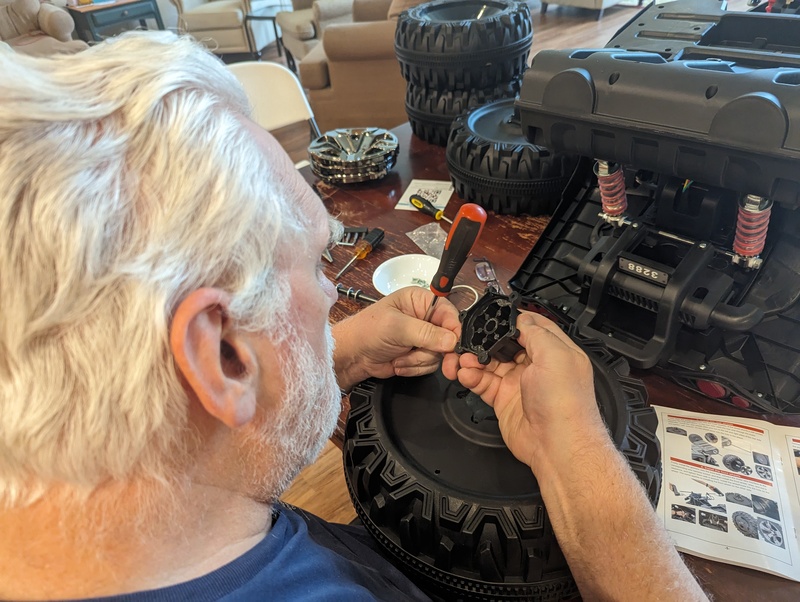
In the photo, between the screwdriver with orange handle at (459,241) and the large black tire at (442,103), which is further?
the large black tire at (442,103)

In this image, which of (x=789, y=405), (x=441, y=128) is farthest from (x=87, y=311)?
(x=441, y=128)

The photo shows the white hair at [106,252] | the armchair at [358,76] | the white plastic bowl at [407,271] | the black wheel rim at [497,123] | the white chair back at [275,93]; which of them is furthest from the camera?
the armchair at [358,76]

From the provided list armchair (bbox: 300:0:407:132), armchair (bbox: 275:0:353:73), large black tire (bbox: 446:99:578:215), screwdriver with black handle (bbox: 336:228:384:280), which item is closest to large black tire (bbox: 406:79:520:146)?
large black tire (bbox: 446:99:578:215)

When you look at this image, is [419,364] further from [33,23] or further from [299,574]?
[33,23]

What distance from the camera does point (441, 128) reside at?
153 cm

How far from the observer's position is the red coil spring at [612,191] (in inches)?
34.2

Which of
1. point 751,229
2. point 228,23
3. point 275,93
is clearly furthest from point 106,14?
point 751,229

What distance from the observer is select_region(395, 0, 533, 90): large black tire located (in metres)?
1.34

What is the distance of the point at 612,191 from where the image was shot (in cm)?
88

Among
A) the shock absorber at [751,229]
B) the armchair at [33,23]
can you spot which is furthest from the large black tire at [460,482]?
the armchair at [33,23]

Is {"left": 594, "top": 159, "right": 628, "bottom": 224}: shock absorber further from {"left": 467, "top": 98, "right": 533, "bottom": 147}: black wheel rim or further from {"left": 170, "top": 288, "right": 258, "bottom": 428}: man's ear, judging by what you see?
{"left": 170, "top": 288, "right": 258, "bottom": 428}: man's ear

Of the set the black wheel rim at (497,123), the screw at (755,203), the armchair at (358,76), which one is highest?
the screw at (755,203)

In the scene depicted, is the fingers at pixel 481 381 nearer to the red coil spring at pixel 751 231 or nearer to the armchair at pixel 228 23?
the red coil spring at pixel 751 231

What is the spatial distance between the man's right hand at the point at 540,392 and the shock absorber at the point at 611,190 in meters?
0.25
